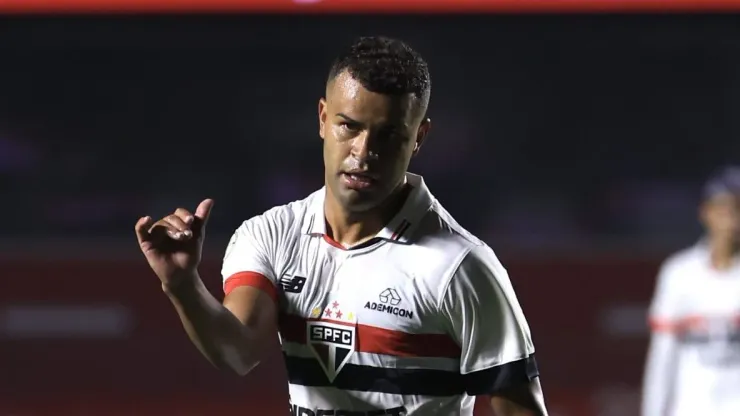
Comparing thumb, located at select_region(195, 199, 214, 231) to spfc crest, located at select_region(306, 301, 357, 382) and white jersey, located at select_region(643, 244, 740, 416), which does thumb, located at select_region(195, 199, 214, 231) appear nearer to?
spfc crest, located at select_region(306, 301, 357, 382)


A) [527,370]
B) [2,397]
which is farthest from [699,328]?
[2,397]

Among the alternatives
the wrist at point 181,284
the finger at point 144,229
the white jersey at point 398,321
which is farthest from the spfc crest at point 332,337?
the finger at point 144,229

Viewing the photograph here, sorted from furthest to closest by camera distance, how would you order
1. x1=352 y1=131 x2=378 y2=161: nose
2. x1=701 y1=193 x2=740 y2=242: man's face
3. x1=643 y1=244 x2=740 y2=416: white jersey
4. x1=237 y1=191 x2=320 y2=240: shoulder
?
→ x1=701 y1=193 x2=740 y2=242: man's face → x1=643 y1=244 x2=740 y2=416: white jersey → x1=237 y1=191 x2=320 y2=240: shoulder → x1=352 y1=131 x2=378 y2=161: nose

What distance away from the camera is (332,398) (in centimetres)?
227

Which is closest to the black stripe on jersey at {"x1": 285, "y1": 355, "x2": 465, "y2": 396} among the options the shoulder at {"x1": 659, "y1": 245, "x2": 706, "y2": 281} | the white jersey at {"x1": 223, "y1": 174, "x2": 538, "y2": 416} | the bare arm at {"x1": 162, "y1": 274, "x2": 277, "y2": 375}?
the white jersey at {"x1": 223, "y1": 174, "x2": 538, "y2": 416}

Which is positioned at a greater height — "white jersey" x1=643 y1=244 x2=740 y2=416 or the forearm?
the forearm

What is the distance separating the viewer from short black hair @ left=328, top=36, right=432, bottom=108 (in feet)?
7.16

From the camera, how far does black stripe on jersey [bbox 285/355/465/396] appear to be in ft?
7.41

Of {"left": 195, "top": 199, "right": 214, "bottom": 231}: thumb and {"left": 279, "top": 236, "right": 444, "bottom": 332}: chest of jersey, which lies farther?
{"left": 279, "top": 236, "right": 444, "bottom": 332}: chest of jersey

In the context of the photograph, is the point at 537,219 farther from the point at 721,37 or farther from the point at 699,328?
the point at 699,328

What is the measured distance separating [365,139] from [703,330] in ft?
9.68

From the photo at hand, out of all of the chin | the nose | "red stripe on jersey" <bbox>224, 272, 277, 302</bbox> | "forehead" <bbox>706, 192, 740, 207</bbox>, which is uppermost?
the nose

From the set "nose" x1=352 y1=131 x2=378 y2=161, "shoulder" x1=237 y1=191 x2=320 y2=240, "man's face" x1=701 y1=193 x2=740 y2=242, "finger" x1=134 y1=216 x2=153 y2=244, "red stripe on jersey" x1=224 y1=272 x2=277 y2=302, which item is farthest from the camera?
"man's face" x1=701 y1=193 x2=740 y2=242

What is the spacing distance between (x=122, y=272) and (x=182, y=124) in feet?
4.61
